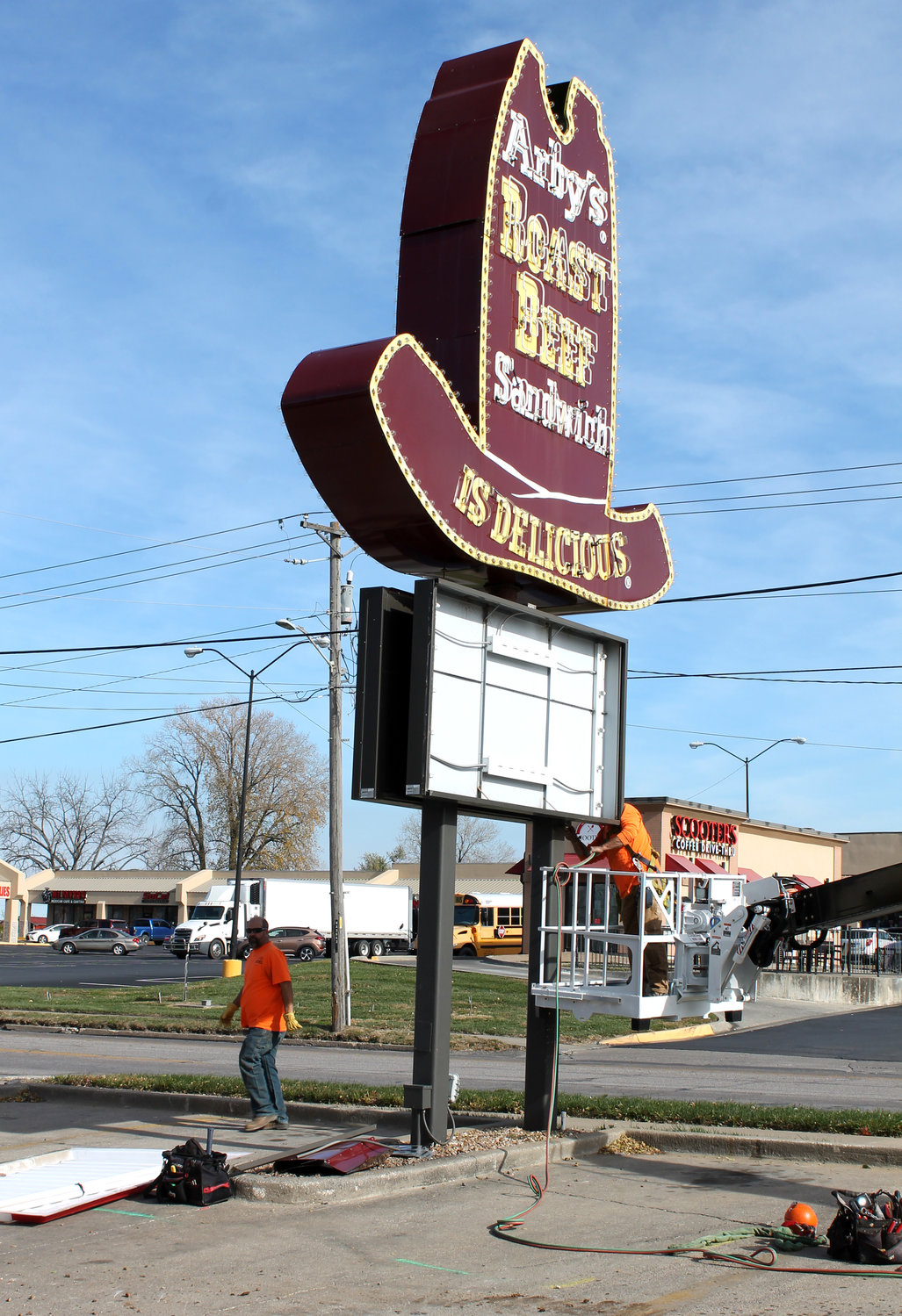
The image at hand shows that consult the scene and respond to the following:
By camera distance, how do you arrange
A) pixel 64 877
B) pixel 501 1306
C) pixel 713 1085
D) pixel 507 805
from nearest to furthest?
pixel 501 1306
pixel 507 805
pixel 713 1085
pixel 64 877

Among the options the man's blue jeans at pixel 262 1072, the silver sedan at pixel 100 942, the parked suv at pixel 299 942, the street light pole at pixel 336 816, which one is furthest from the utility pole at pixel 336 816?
the silver sedan at pixel 100 942

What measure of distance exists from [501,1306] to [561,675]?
551 cm

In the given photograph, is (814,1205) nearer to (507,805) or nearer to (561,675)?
(507,805)

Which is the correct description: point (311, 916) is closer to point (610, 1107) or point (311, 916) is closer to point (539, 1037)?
point (610, 1107)

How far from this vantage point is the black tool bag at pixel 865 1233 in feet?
21.2

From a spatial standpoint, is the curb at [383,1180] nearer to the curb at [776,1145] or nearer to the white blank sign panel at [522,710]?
the curb at [776,1145]

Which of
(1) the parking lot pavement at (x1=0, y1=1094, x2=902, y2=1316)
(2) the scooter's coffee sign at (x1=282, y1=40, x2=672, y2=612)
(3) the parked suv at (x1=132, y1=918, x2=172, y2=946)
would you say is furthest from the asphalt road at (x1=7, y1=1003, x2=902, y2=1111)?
(3) the parked suv at (x1=132, y1=918, x2=172, y2=946)

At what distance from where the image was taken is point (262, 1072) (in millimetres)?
9906

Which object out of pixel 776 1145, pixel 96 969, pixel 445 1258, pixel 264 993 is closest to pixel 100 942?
pixel 96 969

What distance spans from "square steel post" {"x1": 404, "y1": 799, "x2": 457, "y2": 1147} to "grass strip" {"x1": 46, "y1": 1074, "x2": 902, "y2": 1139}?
96.7 inches

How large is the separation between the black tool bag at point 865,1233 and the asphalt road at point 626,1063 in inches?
270

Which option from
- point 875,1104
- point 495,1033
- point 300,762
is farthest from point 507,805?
point 300,762

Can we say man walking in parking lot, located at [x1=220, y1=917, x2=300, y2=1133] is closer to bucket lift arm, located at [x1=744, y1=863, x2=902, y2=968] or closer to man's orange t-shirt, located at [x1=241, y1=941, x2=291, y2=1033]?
man's orange t-shirt, located at [x1=241, y1=941, x2=291, y2=1033]

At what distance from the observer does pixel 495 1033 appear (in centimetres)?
2161
